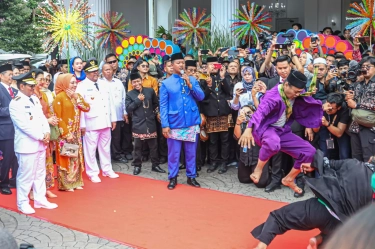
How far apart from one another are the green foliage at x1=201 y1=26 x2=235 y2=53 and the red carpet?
4598 mm

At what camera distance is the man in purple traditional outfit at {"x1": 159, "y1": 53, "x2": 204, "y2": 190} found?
7.11m

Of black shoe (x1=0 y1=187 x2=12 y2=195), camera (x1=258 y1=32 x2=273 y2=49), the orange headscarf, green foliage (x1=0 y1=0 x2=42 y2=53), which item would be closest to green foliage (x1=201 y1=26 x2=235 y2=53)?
camera (x1=258 y1=32 x2=273 y2=49)

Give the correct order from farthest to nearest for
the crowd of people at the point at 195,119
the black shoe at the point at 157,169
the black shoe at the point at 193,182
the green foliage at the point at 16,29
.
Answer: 1. the green foliage at the point at 16,29
2. the black shoe at the point at 157,169
3. the black shoe at the point at 193,182
4. the crowd of people at the point at 195,119

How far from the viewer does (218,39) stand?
11.3 m

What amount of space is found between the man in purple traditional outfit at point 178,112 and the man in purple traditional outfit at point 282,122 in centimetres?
179

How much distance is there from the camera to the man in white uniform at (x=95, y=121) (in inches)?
296

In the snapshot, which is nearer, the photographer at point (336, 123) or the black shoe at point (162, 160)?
the photographer at point (336, 123)

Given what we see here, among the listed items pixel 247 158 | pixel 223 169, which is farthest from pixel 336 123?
pixel 223 169

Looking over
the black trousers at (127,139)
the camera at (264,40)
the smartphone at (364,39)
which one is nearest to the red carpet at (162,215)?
the black trousers at (127,139)

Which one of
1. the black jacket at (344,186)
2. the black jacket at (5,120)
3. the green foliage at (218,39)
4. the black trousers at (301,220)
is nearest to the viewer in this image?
the black jacket at (344,186)

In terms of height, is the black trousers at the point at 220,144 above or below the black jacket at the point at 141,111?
below

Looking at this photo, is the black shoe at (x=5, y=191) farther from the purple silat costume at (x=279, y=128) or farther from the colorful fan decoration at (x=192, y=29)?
the colorful fan decoration at (x=192, y=29)

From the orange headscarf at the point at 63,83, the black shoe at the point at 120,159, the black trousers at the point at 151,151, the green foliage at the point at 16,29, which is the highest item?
the green foliage at the point at 16,29

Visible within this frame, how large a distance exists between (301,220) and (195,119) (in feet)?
9.92
